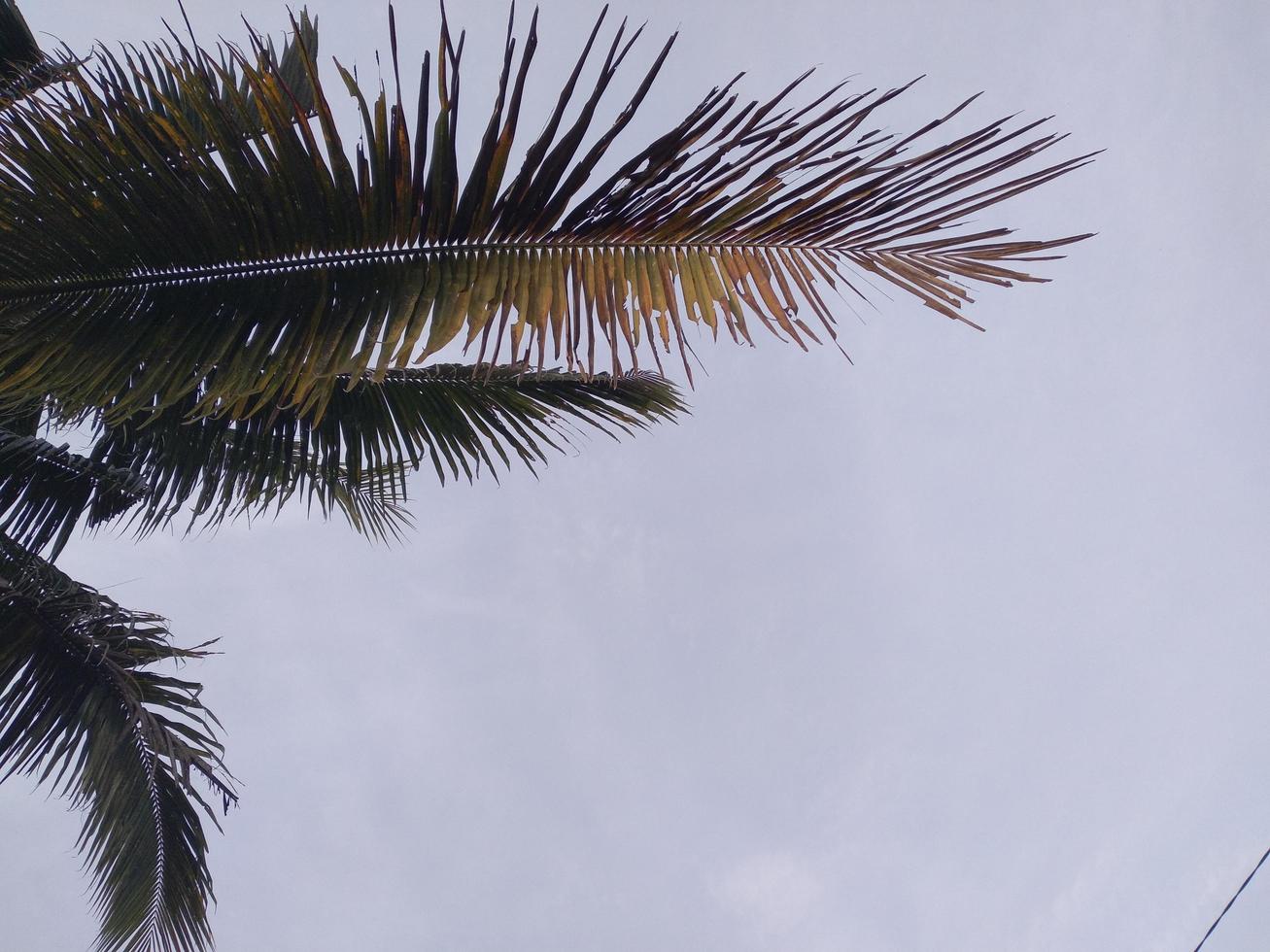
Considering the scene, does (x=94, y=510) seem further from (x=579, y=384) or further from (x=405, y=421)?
(x=579, y=384)

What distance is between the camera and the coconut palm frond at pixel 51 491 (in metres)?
3.52

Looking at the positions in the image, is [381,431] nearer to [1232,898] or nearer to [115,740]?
[115,740]

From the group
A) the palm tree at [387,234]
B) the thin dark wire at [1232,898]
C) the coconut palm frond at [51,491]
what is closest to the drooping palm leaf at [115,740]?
the coconut palm frond at [51,491]

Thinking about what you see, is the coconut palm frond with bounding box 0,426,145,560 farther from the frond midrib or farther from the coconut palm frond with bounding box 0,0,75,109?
the frond midrib

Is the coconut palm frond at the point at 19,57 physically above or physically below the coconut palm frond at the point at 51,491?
above

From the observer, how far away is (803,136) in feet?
4.41

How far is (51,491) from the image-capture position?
367cm

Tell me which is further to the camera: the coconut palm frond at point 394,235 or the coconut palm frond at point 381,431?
the coconut palm frond at point 381,431

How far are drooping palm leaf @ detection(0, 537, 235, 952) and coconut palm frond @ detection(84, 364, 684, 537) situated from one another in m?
0.50

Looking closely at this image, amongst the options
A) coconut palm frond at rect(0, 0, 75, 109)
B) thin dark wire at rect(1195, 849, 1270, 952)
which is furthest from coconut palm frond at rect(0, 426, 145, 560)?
thin dark wire at rect(1195, 849, 1270, 952)

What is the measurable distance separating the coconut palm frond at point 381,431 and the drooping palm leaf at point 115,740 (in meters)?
0.50

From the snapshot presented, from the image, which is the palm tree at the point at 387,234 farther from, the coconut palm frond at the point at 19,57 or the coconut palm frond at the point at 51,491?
the coconut palm frond at the point at 51,491

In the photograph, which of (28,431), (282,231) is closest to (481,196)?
(282,231)

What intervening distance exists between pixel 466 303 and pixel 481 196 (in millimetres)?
181
